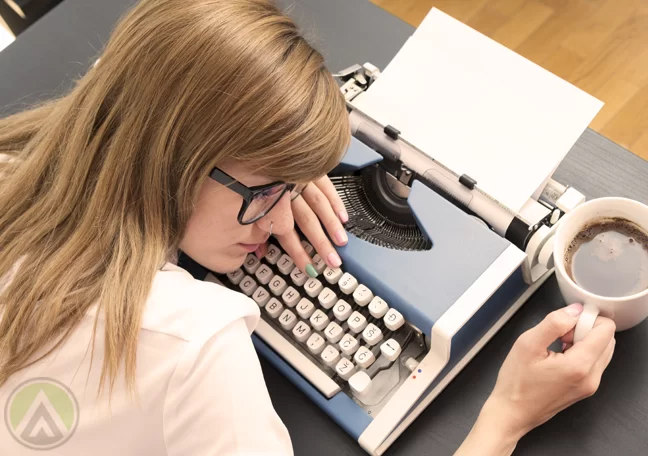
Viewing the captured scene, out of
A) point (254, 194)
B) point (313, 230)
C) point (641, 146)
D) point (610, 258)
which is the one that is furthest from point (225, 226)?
point (641, 146)

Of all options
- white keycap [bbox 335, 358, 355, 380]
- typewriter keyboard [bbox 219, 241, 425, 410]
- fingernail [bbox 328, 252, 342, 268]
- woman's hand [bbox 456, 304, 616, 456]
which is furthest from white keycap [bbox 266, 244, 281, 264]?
woman's hand [bbox 456, 304, 616, 456]

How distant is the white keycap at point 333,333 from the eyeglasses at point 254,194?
0.23 metres

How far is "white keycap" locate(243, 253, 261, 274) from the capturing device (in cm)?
112

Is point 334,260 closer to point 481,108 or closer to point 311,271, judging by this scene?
point 311,271

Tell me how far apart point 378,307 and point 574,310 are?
0.27 metres

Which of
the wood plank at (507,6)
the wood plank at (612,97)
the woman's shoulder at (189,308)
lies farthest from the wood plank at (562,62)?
the woman's shoulder at (189,308)

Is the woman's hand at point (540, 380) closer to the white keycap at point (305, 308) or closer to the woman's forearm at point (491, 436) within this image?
the woman's forearm at point (491, 436)

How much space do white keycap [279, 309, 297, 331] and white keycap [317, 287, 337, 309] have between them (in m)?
0.05

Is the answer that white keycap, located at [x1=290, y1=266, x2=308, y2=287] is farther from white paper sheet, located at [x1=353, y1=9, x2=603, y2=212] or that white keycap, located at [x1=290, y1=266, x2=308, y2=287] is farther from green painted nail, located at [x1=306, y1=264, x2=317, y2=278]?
white paper sheet, located at [x1=353, y1=9, x2=603, y2=212]

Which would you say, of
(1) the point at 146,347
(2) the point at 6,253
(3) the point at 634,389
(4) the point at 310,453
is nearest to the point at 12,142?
A: (2) the point at 6,253

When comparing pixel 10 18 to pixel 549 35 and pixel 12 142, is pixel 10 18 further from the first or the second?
pixel 549 35

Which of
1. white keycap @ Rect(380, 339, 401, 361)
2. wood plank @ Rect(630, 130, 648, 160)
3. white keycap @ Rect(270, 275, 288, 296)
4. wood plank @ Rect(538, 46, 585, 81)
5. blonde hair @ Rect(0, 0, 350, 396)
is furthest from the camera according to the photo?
wood plank @ Rect(538, 46, 585, 81)

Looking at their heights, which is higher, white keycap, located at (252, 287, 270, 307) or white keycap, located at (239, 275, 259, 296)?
white keycap, located at (239, 275, 259, 296)

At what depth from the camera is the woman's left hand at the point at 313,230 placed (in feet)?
3.50
